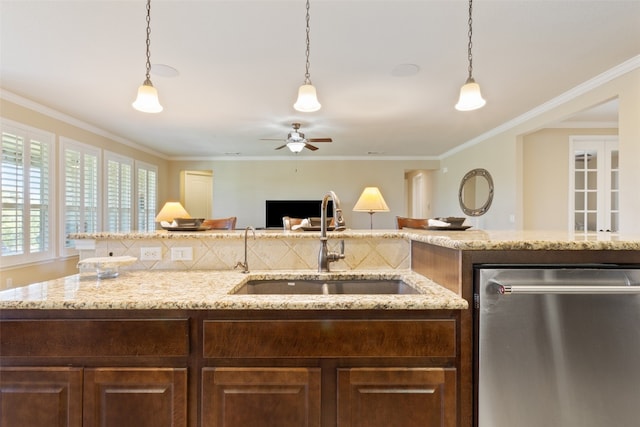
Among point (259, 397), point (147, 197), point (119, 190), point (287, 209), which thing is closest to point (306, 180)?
point (287, 209)

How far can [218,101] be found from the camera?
143 inches

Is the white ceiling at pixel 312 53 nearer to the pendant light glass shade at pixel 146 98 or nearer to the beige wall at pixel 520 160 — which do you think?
the beige wall at pixel 520 160

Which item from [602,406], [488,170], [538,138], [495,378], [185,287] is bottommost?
[602,406]

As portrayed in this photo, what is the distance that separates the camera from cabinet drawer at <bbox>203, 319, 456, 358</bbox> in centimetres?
107

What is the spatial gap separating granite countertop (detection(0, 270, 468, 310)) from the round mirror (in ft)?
14.6

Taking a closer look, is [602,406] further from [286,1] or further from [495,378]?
[286,1]

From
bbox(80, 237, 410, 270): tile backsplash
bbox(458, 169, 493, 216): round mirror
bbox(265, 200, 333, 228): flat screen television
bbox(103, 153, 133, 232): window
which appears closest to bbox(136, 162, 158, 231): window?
bbox(103, 153, 133, 232): window

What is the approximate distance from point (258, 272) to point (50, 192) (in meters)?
3.96

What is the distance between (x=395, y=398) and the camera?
Answer: 1065 millimetres

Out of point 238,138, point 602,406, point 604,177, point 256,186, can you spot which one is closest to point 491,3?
point 602,406

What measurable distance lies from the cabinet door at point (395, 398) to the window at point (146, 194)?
6188mm

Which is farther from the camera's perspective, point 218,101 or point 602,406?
point 218,101

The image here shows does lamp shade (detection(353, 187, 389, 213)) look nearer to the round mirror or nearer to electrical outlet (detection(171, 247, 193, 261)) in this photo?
the round mirror

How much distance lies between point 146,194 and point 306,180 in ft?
11.1
